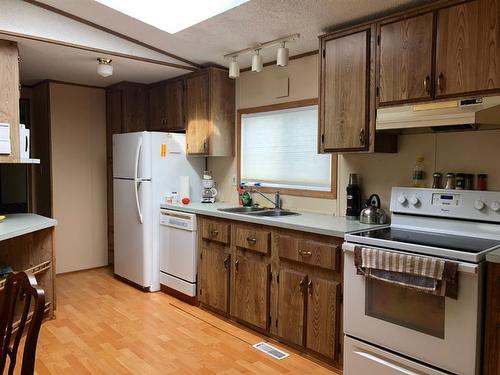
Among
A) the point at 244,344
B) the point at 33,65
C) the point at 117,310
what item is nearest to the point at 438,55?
the point at 244,344

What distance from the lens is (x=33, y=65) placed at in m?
3.91

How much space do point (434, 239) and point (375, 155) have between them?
880mm

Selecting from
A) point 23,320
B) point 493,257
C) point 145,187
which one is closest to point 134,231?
point 145,187

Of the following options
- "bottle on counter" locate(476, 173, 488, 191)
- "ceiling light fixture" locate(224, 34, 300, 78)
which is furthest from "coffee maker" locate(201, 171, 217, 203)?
"bottle on counter" locate(476, 173, 488, 191)

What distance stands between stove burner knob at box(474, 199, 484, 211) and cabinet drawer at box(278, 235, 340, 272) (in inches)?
31.6

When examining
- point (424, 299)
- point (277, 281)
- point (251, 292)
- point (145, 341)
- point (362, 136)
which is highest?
point (362, 136)

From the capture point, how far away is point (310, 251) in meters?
2.67

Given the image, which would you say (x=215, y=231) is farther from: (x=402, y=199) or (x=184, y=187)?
(x=402, y=199)

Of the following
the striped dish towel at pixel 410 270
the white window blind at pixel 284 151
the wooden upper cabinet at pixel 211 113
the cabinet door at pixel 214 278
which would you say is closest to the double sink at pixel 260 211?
the white window blind at pixel 284 151

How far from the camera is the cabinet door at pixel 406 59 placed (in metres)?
2.33

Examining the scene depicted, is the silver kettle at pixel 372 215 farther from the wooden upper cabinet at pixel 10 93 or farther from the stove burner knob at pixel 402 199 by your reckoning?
the wooden upper cabinet at pixel 10 93

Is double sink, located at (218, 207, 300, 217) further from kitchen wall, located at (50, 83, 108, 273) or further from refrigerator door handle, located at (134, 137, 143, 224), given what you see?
kitchen wall, located at (50, 83, 108, 273)

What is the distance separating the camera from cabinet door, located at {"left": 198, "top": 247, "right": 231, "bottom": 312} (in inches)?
133

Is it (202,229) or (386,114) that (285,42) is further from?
(202,229)
